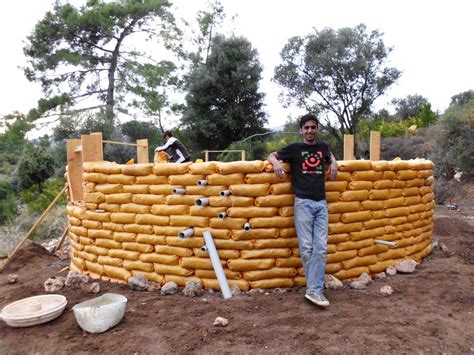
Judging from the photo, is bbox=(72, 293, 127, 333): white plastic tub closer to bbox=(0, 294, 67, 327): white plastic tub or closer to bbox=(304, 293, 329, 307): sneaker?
bbox=(0, 294, 67, 327): white plastic tub

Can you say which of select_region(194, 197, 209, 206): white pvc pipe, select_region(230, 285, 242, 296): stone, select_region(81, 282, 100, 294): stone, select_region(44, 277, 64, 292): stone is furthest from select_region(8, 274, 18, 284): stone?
select_region(230, 285, 242, 296): stone

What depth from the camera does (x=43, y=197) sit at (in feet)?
39.0

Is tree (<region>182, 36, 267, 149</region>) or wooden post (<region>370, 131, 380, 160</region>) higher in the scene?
tree (<region>182, 36, 267, 149</region>)

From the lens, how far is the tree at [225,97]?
48.9 ft

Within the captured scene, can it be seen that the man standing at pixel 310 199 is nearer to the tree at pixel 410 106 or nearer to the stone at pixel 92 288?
the stone at pixel 92 288

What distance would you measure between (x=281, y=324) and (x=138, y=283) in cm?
145

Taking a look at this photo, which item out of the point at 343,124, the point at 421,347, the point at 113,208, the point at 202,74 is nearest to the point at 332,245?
the point at 421,347

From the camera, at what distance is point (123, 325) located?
289 cm

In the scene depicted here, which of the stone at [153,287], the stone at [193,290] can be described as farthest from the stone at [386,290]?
the stone at [153,287]

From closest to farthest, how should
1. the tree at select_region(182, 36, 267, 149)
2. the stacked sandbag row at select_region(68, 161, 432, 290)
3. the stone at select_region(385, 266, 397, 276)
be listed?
1. the stacked sandbag row at select_region(68, 161, 432, 290)
2. the stone at select_region(385, 266, 397, 276)
3. the tree at select_region(182, 36, 267, 149)

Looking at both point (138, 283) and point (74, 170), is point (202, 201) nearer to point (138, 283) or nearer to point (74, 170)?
point (138, 283)

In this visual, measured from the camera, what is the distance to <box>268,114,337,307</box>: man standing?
3123 millimetres

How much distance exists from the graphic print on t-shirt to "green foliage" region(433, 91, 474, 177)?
1054 cm

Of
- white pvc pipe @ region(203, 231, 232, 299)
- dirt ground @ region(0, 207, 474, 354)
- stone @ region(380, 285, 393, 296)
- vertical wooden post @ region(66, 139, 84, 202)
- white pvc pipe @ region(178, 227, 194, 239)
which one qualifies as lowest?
dirt ground @ region(0, 207, 474, 354)
